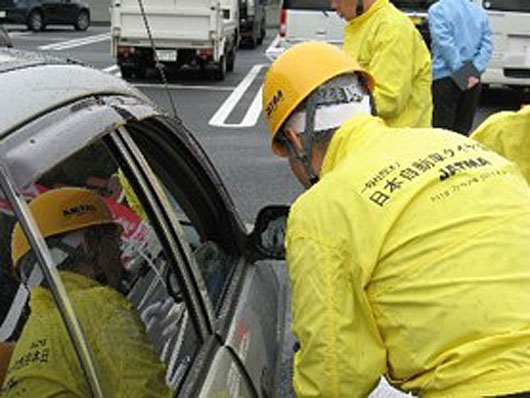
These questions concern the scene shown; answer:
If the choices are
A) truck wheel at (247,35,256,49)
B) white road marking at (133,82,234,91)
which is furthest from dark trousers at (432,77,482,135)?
truck wheel at (247,35,256,49)

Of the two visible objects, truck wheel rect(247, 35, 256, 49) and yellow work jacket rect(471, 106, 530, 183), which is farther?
truck wheel rect(247, 35, 256, 49)

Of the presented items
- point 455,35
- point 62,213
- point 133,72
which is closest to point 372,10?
point 455,35

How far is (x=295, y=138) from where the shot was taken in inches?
91.4

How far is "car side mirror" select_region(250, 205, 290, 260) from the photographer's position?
10.1ft

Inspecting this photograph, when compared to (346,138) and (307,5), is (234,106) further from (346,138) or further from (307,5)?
(346,138)

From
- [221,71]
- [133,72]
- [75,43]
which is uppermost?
[133,72]

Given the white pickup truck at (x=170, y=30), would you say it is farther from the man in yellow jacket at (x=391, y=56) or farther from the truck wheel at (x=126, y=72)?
the man in yellow jacket at (x=391, y=56)

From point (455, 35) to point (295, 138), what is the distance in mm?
5032

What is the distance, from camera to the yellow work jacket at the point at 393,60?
4777 millimetres

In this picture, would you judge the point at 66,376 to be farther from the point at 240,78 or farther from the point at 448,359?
the point at 240,78

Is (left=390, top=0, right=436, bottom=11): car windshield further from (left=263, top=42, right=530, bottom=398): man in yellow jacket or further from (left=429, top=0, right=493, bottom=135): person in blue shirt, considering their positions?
(left=263, top=42, right=530, bottom=398): man in yellow jacket

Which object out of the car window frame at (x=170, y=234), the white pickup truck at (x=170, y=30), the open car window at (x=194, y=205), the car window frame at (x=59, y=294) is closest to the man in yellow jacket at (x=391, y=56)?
the open car window at (x=194, y=205)

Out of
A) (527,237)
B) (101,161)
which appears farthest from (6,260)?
(527,237)

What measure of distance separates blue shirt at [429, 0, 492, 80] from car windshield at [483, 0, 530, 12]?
5.20 meters
